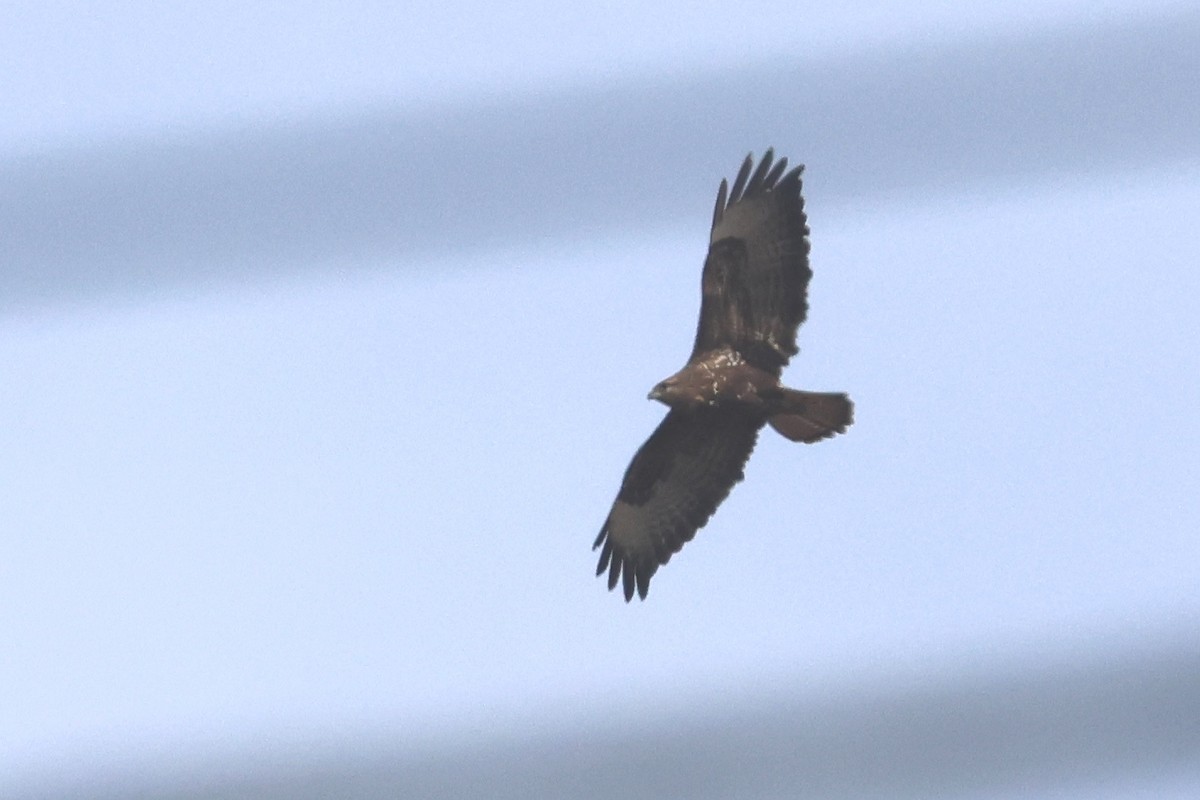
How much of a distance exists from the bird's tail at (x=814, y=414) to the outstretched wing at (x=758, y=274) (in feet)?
0.64

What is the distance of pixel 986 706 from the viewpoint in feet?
11.4

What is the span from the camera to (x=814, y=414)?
8570mm

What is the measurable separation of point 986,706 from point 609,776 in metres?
0.78

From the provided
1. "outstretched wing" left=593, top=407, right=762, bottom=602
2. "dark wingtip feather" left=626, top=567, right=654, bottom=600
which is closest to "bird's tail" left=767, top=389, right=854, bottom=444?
"outstretched wing" left=593, top=407, right=762, bottom=602

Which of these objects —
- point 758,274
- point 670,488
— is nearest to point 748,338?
point 758,274

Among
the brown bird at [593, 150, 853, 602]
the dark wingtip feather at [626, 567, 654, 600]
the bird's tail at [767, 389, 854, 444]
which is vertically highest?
the brown bird at [593, 150, 853, 602]

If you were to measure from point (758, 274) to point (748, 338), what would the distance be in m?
0.34

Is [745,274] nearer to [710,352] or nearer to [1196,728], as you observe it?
[710,352]

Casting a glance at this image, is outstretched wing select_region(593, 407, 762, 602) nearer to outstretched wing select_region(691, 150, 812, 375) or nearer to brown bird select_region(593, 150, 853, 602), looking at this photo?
brown bird select_region(593, 150, 853, 602)

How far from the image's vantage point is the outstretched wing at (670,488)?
9.24m

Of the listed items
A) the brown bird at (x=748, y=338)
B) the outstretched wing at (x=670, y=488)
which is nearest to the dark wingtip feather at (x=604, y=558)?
the outstretched wing at (x=670, y=488)

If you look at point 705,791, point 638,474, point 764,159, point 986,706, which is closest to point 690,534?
point 638,474

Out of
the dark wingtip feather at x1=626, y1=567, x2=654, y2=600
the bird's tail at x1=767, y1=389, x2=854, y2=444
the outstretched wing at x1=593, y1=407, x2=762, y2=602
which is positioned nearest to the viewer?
the bird's tail at x1=767, y1=389, x2=854, y2=444

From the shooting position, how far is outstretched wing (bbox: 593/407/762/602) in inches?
364
